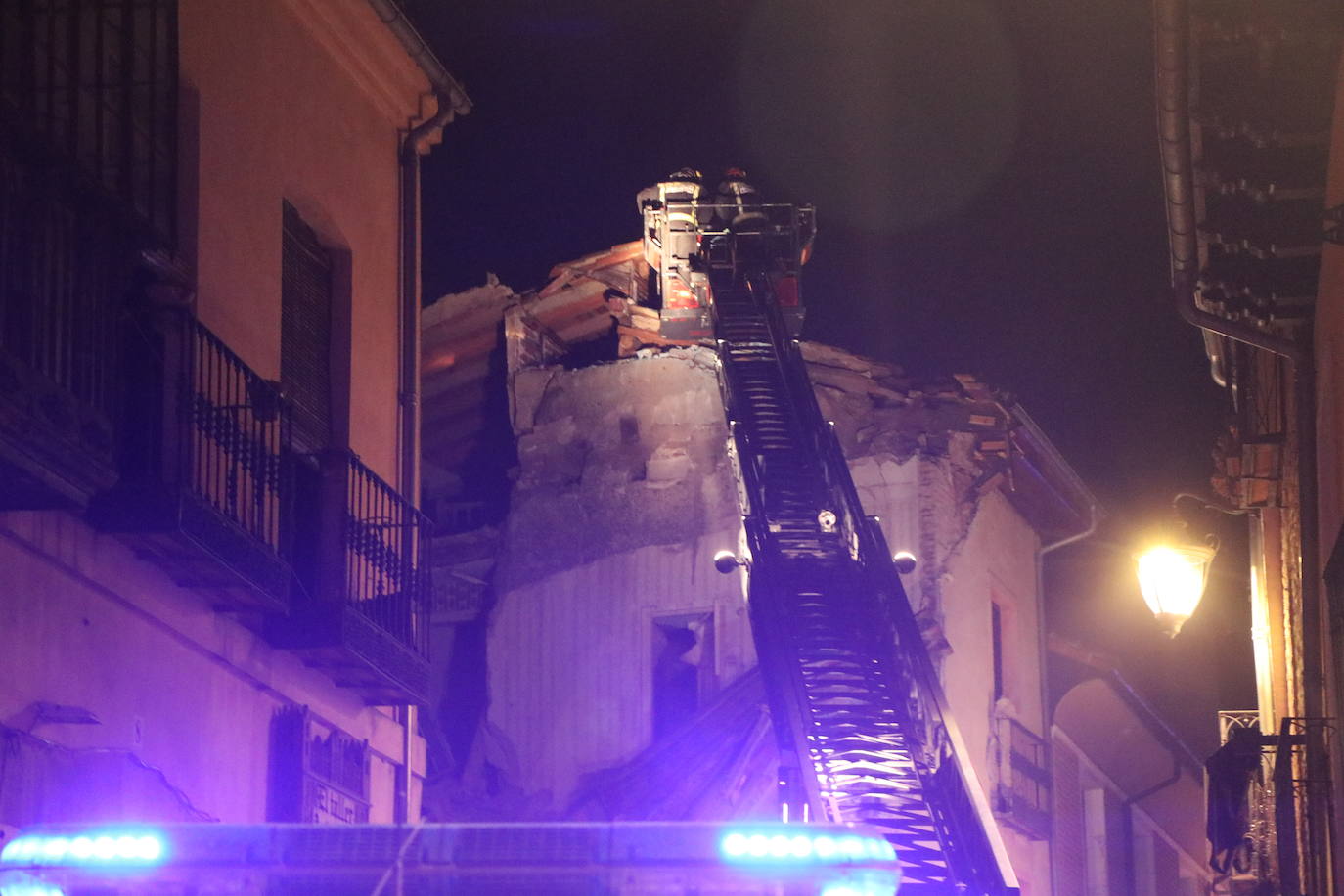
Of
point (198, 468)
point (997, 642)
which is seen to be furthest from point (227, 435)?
point (997, 642)

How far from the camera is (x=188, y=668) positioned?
12641 millimetres

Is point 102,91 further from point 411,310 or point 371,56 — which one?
point 411,310

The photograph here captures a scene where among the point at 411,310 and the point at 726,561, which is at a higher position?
the point at 411,310

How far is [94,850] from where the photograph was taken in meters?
5.75

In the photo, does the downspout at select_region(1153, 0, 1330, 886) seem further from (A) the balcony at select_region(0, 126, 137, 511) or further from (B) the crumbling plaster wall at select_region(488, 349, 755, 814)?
(B) the crumbling plaster wall at select_region(488, 349, 755, 814)

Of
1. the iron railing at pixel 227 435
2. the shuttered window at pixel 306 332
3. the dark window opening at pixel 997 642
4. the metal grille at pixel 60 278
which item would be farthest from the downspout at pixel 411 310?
the dark window opening at pixel 997 642

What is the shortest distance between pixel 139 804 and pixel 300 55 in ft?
22.5

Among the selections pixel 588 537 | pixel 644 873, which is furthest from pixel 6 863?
pixel 588 537

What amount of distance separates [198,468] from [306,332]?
184 inches

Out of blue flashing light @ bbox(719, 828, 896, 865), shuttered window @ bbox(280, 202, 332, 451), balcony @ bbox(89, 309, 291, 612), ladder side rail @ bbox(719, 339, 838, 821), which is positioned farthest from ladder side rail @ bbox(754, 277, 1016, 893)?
blue flashing light @ bbox(719, 828, 896, 865)

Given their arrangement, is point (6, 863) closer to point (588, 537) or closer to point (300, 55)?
point (300, 55)

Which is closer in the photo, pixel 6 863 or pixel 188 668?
pixel 6 863

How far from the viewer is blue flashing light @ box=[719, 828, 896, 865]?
566 centimetres

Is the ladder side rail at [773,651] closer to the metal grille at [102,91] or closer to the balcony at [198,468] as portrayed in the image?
the balcony at [198,468]
